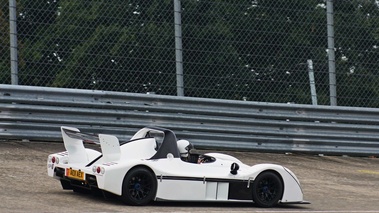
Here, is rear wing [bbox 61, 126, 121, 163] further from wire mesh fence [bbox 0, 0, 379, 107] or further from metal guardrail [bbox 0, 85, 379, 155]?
metal guardrail [bbox 0, 85, 379, 155]

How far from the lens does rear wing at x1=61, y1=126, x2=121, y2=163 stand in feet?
32.6

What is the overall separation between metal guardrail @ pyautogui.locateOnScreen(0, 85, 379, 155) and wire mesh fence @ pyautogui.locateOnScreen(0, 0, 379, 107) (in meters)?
0.23

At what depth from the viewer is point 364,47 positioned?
1614 centimetres

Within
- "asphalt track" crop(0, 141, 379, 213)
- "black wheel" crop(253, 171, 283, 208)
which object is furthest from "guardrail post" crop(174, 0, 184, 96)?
"black wheel" crop(253, 171, 283, 208)

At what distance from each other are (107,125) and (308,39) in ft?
12.5

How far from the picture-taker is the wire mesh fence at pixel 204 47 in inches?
527

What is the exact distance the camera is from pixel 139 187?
32.0ft

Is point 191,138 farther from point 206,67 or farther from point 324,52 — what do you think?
point 324,52

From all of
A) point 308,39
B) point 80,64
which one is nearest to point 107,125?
point 80,64

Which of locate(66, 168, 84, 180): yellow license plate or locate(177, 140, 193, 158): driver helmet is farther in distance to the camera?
locate(177, 140, 193, 158): driver helmet

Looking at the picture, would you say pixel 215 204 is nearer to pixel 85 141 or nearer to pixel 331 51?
pixel 85 141

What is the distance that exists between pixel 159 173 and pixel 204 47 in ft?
16.2

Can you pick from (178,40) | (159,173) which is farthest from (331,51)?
(159,173)

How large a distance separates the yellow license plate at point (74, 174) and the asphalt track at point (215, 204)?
24cm
